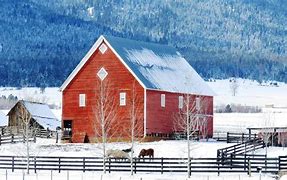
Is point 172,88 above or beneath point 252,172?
above

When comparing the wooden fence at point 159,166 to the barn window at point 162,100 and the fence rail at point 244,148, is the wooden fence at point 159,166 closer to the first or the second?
the fence rail at point 244,148

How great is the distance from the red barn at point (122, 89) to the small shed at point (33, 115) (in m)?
15.5

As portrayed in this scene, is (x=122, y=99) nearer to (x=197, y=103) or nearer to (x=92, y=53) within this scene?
(x=92, y=53)

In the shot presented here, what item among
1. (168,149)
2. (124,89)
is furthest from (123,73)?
(168,149)

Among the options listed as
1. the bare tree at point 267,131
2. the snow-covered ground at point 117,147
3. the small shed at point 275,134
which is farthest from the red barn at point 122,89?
the bare tree at point 267,131

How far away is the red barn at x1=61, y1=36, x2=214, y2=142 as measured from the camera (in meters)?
73.9

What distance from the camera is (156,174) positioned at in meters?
54.9

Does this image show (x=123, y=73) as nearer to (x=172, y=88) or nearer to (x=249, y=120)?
(x=172, y=88)

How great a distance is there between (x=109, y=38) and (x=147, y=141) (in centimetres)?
1060

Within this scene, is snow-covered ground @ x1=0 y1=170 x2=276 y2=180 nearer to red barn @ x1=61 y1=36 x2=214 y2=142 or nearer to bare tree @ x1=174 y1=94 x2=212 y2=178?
red barn @ x1=61 y1=36 x2=214 y2=142

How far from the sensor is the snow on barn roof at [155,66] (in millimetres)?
75062

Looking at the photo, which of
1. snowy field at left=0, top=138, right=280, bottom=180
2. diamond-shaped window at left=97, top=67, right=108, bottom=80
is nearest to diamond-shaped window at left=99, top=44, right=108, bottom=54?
diamond-shaped window at left=97, top=67, right=108, bottom=80

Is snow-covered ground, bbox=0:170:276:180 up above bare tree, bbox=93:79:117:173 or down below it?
below

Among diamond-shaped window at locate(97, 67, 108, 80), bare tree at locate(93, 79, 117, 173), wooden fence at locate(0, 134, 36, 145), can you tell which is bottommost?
wooden fence at locate(0, 134, 36, 145)
